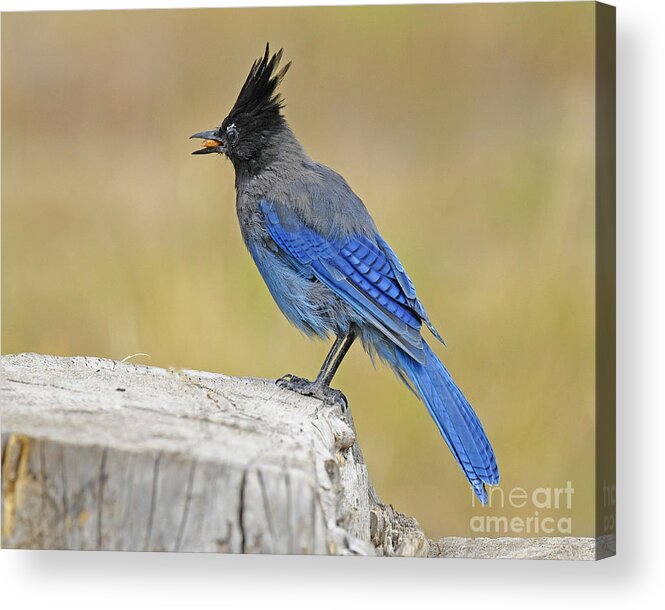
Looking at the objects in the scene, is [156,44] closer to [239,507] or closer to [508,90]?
[508,90]

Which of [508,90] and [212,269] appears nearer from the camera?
[508,90]

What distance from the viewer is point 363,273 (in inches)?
205

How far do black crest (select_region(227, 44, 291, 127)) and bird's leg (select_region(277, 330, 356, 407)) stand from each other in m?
1.07

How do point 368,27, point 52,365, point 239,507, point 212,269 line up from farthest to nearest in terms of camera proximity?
point 212,269 < point 368,27 < point 52,365 < point 239,507

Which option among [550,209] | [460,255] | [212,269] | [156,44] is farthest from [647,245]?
[156,44]

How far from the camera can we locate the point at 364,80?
5547 millimetres

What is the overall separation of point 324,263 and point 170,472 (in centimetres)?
147

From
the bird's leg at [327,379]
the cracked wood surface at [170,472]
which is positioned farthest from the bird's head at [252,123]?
the cracked wood surface at [170,472]

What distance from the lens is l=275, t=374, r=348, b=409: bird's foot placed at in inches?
205

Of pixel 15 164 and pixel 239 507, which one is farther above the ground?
pixel 15 164

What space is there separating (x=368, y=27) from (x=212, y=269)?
4.36ft

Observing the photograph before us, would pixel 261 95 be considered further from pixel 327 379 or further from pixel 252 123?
pixel 327 379
